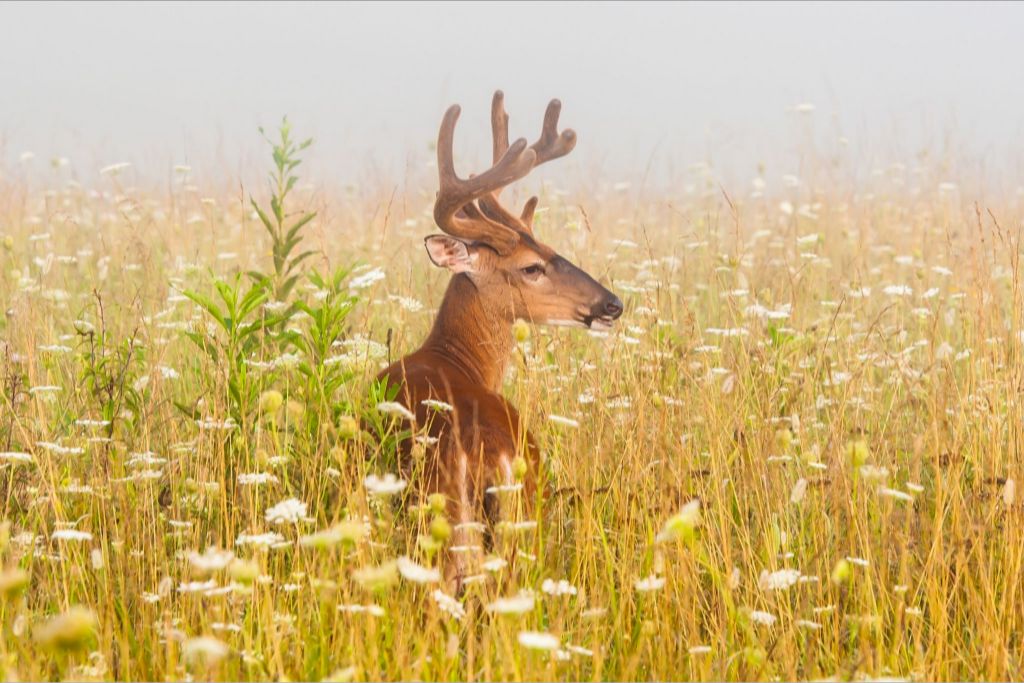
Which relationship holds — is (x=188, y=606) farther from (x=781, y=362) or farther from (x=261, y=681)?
(x=781, y=362)

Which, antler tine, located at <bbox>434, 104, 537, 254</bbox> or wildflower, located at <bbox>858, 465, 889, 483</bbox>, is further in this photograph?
antler tine, located at <bbox>434, 104, 537, 254</bbox>

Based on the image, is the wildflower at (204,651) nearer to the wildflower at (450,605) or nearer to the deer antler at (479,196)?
the wildflower at (450,605)

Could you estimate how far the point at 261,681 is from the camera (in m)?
3.17

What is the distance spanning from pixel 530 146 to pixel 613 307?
903mm

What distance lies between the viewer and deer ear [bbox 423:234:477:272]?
5.40 m

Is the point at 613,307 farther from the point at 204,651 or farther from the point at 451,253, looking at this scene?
the point at 204,651

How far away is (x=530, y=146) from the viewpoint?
240 inches

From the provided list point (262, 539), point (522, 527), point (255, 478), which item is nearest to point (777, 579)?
point (522, 527)

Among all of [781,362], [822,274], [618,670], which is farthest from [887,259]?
[618,670]

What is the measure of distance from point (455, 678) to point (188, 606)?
0.73 meters

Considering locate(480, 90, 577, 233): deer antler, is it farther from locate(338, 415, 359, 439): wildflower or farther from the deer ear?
locate(338, 415, 359, 439): wildflower

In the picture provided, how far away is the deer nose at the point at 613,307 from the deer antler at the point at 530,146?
47 centimetres

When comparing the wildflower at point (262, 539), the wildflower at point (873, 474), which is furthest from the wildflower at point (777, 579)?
the wildflower at point (262, 539)

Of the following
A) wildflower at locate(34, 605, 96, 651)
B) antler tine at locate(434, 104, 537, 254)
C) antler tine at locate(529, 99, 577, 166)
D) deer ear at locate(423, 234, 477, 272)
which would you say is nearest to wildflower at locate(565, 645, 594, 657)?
wildflower at locate(34, 605, 96, 651)
